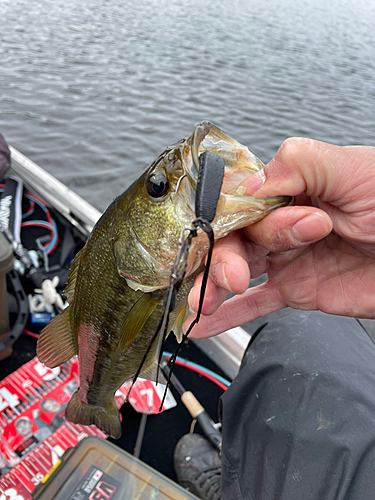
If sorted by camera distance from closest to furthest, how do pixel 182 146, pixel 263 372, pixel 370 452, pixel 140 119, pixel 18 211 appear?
1. pixel 182 146
2. pixel 370 452
3. pixel 263 372
4. pixel 18 211
5. pixel 140 119

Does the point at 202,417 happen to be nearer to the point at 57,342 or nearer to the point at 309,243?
the point at 57,342

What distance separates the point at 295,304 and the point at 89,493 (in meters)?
1.50

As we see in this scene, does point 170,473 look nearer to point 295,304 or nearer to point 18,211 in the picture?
point 295,304

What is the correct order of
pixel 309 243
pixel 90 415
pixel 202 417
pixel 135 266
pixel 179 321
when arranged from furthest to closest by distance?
pixel 202 417 < pixel 90 415 < pixel 179 321 < pixel 135 266 < pixel 309 243

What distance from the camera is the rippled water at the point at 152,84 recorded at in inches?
334

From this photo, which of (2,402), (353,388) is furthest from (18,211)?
(353,388)

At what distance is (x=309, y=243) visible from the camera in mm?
1289

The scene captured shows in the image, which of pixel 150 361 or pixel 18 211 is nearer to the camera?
pixel 150 361

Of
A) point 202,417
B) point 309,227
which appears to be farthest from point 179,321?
point 202,417

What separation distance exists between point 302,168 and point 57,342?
1.22 m

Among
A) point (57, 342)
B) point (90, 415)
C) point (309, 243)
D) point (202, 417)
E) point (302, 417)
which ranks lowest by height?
point (202, 417)

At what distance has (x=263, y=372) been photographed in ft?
6.65

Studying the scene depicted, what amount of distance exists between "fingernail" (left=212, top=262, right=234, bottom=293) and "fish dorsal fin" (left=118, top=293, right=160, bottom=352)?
1.02 ft

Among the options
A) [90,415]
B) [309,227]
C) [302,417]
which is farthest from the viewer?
[90,415]
